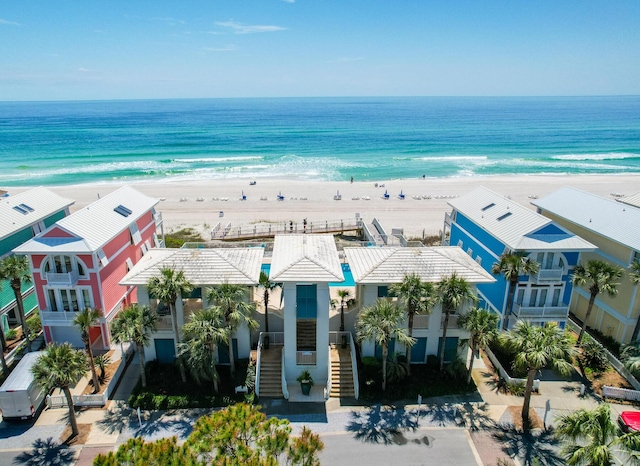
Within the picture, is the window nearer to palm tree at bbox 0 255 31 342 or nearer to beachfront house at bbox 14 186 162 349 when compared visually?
beachfront house at bbox 14 186 162 349

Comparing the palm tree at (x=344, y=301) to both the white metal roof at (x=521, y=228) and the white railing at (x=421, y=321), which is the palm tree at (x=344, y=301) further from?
the white metal roof at (x=521, y=228)

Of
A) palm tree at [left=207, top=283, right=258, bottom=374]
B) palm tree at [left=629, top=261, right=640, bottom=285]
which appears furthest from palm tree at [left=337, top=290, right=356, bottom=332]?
palm tree at [left=629, top=261, right=640, bottom=285]

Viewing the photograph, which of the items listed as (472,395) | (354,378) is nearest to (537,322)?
(472,395)

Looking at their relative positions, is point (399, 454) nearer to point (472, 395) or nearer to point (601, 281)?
point (472, 395)

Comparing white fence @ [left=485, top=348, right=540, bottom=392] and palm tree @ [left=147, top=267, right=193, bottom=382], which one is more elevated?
palm tree @ [left=147, top=267, right=193, bottom=382]

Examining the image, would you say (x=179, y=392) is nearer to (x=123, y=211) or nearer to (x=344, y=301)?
(x=344, y=301)

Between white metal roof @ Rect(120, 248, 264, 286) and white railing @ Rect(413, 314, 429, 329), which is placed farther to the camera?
white railing @ Rect(413, 314, 429, 329)

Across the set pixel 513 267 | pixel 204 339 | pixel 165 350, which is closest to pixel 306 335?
pixel 204 339
